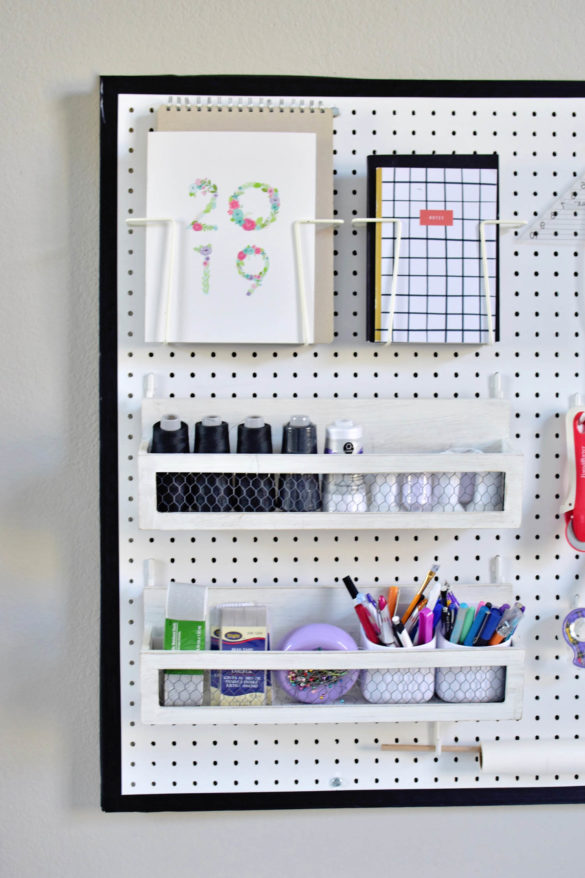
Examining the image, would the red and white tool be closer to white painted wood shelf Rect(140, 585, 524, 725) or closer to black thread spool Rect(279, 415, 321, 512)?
white painted wood shelf Rect(140, 585, 524, 725)

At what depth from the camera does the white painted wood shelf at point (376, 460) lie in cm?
91

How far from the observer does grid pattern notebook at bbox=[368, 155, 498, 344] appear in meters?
1.00

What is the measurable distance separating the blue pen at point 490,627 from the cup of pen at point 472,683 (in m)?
0.02

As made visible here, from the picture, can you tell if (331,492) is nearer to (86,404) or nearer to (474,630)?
(474,630)

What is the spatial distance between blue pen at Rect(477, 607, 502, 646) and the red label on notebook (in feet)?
1.70

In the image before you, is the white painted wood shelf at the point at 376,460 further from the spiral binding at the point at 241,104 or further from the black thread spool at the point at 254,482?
the spiral binding at the point at 241,104

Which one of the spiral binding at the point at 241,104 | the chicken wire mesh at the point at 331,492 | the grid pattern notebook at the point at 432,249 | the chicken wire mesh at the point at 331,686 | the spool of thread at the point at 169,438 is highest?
the spiral binding at the point at 241,104

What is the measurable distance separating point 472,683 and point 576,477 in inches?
12.1

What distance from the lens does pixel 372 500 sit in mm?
948

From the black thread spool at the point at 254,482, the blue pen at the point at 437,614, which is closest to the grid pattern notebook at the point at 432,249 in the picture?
the black thread spool at the point at 254,482

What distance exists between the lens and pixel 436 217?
1000mm

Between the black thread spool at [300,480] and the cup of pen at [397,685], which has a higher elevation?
the black thread spool at [300,480]

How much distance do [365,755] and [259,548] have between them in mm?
332

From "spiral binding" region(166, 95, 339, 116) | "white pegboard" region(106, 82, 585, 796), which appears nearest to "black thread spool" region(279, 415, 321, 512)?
"white pegboard" region(106, 82, 585, 796)
